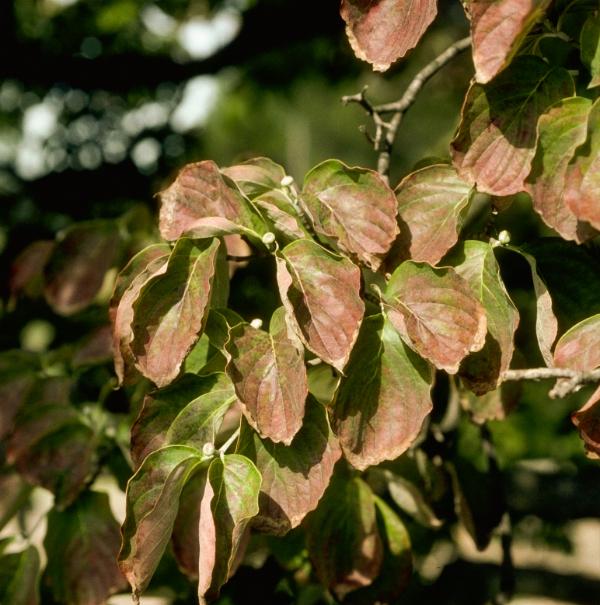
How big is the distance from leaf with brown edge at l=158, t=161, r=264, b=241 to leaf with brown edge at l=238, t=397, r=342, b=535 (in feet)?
0.55

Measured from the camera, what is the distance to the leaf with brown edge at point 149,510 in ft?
2.14

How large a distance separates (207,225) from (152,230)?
0.66m

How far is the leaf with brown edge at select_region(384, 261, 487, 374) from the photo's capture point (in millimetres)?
662

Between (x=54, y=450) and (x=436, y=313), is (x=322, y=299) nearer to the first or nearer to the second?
(x=436, y=313)

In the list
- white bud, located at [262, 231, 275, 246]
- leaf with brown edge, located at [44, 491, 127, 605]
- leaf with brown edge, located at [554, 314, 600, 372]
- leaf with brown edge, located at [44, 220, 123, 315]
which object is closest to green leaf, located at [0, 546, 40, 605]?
leaf with brown edge, located at [44, 491, 127, 605]

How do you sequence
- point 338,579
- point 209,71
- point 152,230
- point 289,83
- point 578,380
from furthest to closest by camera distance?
point 289,83
point 209,71
point 152,230
point 338,579
point 578,380

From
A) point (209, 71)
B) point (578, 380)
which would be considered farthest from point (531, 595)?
point (209, 71)

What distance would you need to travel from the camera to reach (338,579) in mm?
923

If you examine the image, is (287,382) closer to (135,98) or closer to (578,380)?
(578,380)

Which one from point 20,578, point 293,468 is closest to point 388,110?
point 293,468

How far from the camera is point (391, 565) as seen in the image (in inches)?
39.5

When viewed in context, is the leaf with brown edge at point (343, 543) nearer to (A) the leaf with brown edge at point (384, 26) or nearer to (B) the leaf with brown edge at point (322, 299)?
(B) the leaf with brown edge at point (322, 299)

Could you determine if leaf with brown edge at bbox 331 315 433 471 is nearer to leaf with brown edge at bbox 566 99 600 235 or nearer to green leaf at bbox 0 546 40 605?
leaf with brown edge at bbox 566 99 600 235

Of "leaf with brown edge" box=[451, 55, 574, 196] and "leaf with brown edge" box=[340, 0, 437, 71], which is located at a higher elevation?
"leaf with brown edge" box=[340, 0, 437, 71]
